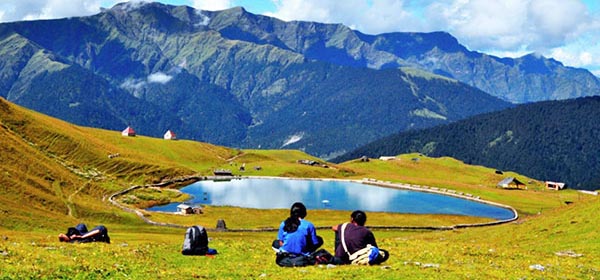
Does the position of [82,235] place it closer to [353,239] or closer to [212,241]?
[212,241]

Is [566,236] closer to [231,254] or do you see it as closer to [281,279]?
[231,254]

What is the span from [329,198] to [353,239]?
454ft

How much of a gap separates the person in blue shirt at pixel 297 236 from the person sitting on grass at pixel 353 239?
1.08 m

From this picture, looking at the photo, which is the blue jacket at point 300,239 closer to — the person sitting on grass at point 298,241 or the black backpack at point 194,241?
the person sitting on grass at point 298,241

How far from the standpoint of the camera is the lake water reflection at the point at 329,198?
14650 centimetres

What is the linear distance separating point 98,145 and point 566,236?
6154 inches

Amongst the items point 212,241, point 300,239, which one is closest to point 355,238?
point 300,239

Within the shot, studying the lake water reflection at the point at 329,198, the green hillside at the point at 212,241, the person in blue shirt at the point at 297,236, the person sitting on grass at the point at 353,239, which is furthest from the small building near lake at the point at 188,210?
the person sitting on grass at the point at 353,239

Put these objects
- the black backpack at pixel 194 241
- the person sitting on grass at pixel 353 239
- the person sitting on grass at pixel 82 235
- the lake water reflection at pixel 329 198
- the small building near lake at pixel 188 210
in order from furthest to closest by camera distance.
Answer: the lake water reflection at pixel 329 198 < the small building near lake at pixel 188 210 < the person sitting on grass at pixel 82 235 < the black backpack at pixel 194 241 < the person sitting on grass at pixel 353 239

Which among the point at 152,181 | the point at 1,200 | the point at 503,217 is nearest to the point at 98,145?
the point at 152,181

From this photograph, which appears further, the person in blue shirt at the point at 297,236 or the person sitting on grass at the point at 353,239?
the person in blue shirt at the point at 297,236

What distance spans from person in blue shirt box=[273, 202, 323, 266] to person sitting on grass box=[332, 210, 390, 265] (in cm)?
108

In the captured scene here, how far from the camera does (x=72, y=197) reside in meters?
109

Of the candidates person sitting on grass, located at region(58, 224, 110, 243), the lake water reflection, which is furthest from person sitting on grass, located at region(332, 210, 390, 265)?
the lake water reflection
